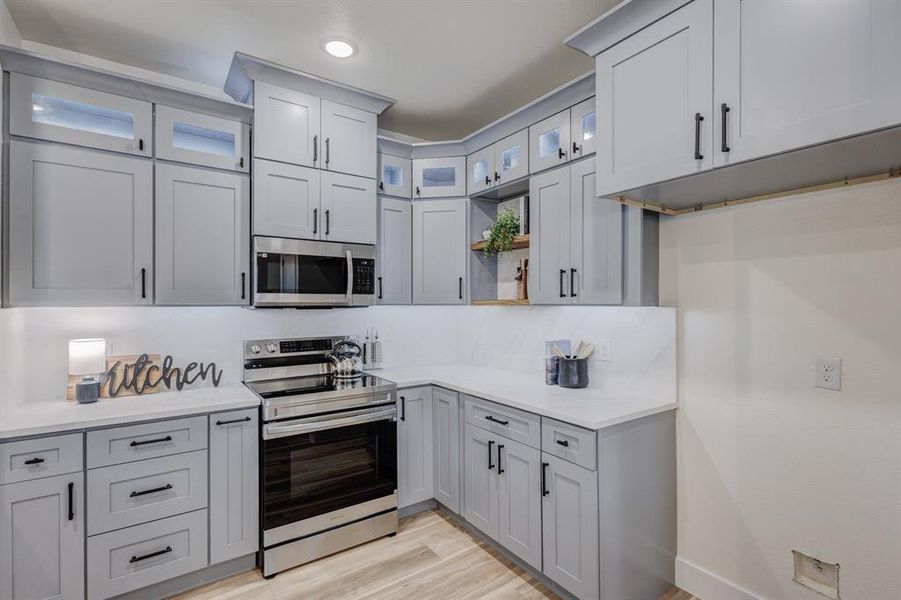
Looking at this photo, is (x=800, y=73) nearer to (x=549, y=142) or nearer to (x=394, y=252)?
(x=549, y=142)

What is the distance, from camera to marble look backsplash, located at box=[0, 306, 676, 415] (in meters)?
2.35

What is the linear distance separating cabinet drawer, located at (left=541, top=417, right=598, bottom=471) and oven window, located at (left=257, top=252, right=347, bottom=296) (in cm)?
156

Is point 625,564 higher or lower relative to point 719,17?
lower

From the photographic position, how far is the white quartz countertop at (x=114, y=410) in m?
1.95

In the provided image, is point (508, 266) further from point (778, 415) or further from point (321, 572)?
point (321, 572)

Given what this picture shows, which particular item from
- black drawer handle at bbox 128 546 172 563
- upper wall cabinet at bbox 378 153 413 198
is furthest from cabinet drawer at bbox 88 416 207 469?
upper wall cabinet at bbox 378 153 413 198

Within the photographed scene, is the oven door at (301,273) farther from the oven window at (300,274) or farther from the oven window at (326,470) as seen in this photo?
the oven window at (326,470)

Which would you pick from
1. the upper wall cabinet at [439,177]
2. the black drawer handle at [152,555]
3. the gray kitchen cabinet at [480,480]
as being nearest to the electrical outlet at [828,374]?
the gray kitchen cabinet at [480,480]

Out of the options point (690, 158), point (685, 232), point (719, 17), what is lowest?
point (685, 232)

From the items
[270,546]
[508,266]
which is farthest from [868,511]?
[270,546]

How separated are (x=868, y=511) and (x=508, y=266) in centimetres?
232

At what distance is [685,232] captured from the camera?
2.28m

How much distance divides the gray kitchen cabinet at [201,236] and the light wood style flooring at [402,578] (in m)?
1.54

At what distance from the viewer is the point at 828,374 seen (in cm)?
180
